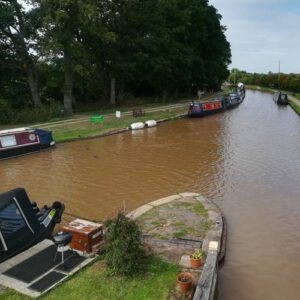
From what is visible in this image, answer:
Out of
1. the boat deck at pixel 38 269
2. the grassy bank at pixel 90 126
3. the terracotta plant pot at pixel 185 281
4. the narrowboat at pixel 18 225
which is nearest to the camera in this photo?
the terracotta plant pot at pixel 185 281

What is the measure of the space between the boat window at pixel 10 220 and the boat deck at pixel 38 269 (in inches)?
22.6

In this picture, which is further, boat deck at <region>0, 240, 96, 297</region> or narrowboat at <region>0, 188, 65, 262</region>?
narrowboat at <region>0, 188, 65, 262</region>

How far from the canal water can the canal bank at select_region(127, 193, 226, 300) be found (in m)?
0.63

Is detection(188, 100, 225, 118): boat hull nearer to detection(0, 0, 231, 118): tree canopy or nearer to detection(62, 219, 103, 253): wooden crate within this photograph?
detection(0, 0, 231, 118): tree canopy

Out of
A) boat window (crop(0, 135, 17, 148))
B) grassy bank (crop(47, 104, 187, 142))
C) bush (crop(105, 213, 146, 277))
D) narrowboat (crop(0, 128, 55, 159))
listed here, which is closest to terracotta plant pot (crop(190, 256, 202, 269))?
bush (crop(105, 213, 146, 277))

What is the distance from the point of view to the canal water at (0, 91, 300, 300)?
27.5 feet

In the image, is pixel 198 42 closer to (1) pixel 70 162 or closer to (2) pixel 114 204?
(1) pixel 70 162

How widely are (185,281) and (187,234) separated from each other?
2.64 meters

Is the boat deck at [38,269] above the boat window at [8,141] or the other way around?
the other way around

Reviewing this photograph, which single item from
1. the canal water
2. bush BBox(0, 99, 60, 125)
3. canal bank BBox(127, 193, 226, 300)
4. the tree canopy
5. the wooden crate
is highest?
the tree canopy

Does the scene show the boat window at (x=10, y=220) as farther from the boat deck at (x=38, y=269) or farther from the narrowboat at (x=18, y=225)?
the boat deck at (x=38, y=269)

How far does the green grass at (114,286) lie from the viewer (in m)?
6.64

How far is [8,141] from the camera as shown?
19234 mm

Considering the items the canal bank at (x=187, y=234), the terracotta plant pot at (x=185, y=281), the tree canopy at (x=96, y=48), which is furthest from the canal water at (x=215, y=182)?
the tree canopy at (x=96, y=48)
